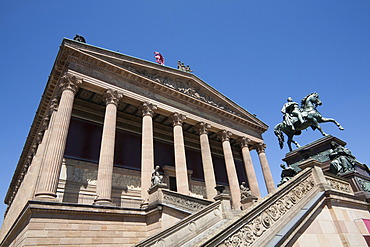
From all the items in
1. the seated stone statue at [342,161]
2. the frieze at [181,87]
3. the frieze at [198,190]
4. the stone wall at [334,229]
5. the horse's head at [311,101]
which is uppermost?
the frieze at [181,87]

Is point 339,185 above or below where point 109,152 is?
below

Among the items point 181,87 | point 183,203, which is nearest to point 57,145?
point 183,203

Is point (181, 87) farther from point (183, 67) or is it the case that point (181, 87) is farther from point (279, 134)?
point (279, 134)

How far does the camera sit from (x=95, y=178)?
1703 cm

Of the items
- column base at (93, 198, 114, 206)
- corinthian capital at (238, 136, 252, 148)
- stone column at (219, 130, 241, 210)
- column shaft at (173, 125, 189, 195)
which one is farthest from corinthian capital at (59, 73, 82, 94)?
corinthian capital at (238, 136, 252, 148)

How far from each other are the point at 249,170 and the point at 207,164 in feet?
20.5

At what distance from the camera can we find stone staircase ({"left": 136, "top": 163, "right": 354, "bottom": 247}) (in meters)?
4.74

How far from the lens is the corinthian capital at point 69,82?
584 inches

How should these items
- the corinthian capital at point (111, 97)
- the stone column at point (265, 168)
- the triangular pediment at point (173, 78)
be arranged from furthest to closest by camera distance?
the stone column at point (265, 168) < the triangular pediment at point (173, 78) < the corinthian capital at point (111, 97)

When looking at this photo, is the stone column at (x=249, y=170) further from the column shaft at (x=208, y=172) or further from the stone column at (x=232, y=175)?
the column shaft at (x=208, y=172)

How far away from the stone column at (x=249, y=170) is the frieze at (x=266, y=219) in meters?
16.6

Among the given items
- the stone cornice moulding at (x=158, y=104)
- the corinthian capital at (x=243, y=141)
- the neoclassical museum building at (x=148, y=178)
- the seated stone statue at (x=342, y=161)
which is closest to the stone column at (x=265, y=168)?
the neoclassical museum building at (x=148, y=178)

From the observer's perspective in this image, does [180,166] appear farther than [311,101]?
Yes

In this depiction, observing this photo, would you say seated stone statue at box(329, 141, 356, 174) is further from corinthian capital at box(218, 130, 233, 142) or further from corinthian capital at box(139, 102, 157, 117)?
corinthian capital at box(218, 130, 233, 142)
